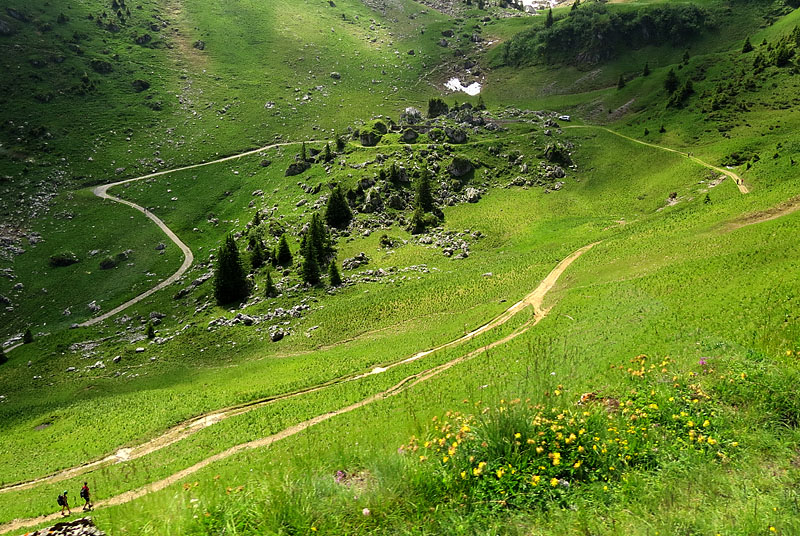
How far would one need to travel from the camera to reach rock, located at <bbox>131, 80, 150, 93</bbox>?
159m

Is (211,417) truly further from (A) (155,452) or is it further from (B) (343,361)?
(B) (343,361)

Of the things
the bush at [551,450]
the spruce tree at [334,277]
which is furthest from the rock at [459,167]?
the bush at [551,450]

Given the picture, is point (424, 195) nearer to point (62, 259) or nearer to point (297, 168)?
point (297, 168)

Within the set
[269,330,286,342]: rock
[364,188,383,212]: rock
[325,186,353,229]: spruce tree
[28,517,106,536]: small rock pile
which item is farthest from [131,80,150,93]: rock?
[28,517,106,536]: small rock pile

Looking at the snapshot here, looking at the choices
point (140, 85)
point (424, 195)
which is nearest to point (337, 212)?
point (424, 195)

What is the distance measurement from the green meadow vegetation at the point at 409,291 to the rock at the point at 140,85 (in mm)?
9063

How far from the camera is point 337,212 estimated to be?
8306 centimetres

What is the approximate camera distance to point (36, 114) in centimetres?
13400

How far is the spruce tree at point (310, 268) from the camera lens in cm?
6412

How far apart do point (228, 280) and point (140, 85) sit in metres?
148

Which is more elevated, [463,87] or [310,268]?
[463,87]

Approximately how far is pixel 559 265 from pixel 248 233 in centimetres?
7187

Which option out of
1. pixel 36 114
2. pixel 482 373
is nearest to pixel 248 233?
pixel 482 373

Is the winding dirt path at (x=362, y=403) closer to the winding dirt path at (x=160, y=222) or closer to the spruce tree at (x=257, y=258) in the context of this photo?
the spruce tree at (x=257, y=258)
